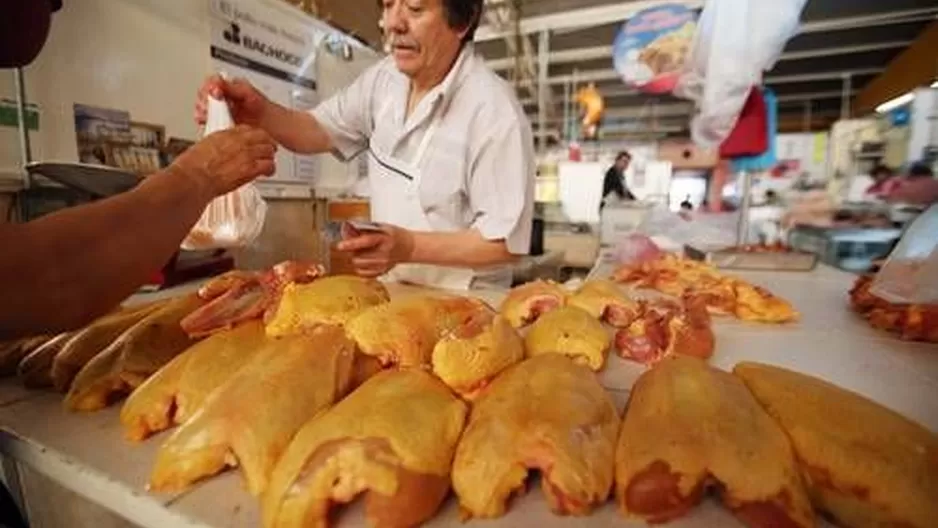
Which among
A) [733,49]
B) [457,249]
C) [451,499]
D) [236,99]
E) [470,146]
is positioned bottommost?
[451,499]

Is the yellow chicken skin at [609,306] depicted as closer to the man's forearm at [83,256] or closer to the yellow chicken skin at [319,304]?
the yellow chicken skin at [319,304]

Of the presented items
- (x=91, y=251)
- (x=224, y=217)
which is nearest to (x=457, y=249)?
(x=224, y=217)

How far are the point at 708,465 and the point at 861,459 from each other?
175mm

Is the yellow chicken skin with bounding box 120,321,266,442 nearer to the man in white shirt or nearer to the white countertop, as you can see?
the white countertop

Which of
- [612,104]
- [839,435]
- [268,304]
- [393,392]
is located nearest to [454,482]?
[393,392]

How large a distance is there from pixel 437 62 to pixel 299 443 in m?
1.40

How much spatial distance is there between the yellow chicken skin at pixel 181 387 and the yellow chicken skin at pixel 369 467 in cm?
25

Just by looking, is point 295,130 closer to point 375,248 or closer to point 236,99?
point 236,99

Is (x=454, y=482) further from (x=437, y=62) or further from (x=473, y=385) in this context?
(x=437, y=62)

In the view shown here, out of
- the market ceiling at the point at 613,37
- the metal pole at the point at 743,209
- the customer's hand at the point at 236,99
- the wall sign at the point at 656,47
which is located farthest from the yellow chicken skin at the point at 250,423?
the market ceiling at the point at 613,37

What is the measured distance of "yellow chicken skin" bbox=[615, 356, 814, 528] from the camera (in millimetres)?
521

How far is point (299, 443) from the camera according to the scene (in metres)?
0.57

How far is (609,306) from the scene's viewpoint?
1227 millimetres

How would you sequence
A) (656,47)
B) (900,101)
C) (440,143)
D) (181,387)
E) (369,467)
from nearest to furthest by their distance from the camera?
(369,467), (181,387), (440,143), (656,47), (900,101)
